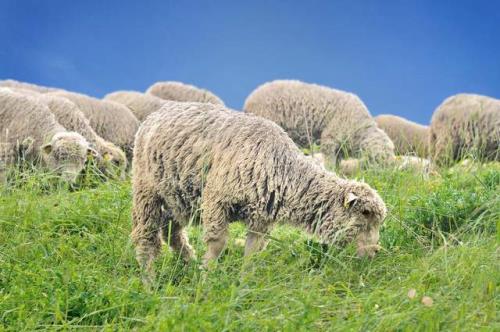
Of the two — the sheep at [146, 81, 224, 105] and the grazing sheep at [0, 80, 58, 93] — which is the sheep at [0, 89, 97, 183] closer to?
the grazing sheep at [0, 80, 58, 93]

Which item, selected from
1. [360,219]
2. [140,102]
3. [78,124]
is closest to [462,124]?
[140,102]

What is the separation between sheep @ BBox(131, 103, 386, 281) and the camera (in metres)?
6.36

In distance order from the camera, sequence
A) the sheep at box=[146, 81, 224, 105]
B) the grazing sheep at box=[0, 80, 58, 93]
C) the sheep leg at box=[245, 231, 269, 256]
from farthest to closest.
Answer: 1. the sheep at box=[146, 81, 224, 105]
2. the grazing sheep at box=[0, 80, 58, 93]
3. the sheep leg at box=[245, 231, 269, 256]

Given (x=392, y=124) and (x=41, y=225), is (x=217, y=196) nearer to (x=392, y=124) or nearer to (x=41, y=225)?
(x=41, y=225)

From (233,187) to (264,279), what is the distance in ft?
2.92

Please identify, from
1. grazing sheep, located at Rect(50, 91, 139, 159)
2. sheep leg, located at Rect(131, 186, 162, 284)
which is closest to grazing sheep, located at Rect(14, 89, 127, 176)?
grazing sheep, located at Rect(50, 91, 139, 159)

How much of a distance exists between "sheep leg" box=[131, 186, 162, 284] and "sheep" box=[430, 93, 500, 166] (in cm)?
830

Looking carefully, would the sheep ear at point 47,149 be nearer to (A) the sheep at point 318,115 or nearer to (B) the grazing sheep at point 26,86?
(A) the sheep at point 318,115

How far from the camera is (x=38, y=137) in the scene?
38.3 feet

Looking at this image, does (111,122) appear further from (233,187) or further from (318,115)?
(233,187)

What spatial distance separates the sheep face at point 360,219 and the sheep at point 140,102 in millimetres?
10434

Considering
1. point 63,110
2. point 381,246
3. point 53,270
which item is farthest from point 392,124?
point 53,270

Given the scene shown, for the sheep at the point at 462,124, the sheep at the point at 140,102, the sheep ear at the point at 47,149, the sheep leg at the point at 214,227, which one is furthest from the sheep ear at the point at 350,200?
the sheep at the point at 140,102

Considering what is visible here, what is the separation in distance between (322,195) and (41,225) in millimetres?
2578
